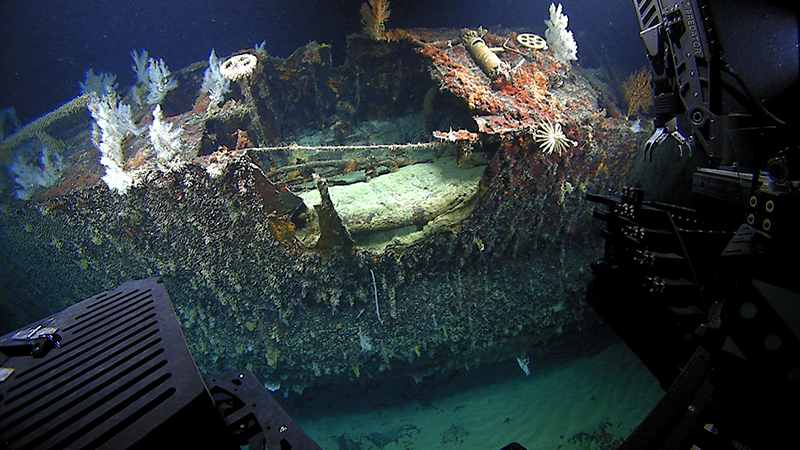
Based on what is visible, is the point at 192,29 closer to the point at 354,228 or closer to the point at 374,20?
the point at 374,20

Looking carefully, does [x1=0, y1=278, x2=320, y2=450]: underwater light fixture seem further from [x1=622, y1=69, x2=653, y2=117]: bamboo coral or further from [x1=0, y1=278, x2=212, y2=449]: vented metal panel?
[x1=622, y1=69, x2=653, y2=117]: bamboo coral

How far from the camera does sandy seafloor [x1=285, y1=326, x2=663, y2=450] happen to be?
508 cm

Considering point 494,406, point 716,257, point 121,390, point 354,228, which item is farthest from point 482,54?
point 494,406

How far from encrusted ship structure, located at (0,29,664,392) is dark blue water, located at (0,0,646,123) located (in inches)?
195

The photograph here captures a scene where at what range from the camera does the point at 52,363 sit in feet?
4.96

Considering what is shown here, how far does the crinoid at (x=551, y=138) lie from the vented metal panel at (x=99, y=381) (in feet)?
13.2

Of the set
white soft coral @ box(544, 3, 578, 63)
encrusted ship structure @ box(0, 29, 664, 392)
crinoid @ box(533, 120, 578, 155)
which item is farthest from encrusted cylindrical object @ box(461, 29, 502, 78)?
white soft coral @ box(544, 3, 578, 63)

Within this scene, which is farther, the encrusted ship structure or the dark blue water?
the dark blue water

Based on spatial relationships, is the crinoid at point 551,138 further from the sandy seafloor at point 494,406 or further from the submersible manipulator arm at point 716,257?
the sandy seafloor at point 494,406

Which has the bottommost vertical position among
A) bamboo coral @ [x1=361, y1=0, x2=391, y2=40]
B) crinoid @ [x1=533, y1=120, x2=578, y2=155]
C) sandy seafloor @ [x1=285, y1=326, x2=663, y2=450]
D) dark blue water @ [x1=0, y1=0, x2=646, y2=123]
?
sandy seafloor @ [x1=285, y1=326, x2=663, y2=450]

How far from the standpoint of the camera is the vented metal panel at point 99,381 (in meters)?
1.17

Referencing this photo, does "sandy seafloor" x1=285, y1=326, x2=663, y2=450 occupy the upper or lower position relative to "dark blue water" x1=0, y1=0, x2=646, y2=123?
lower

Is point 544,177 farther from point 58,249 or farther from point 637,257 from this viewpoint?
point 58,249

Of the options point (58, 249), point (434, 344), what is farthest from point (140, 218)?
point (434, 344)
